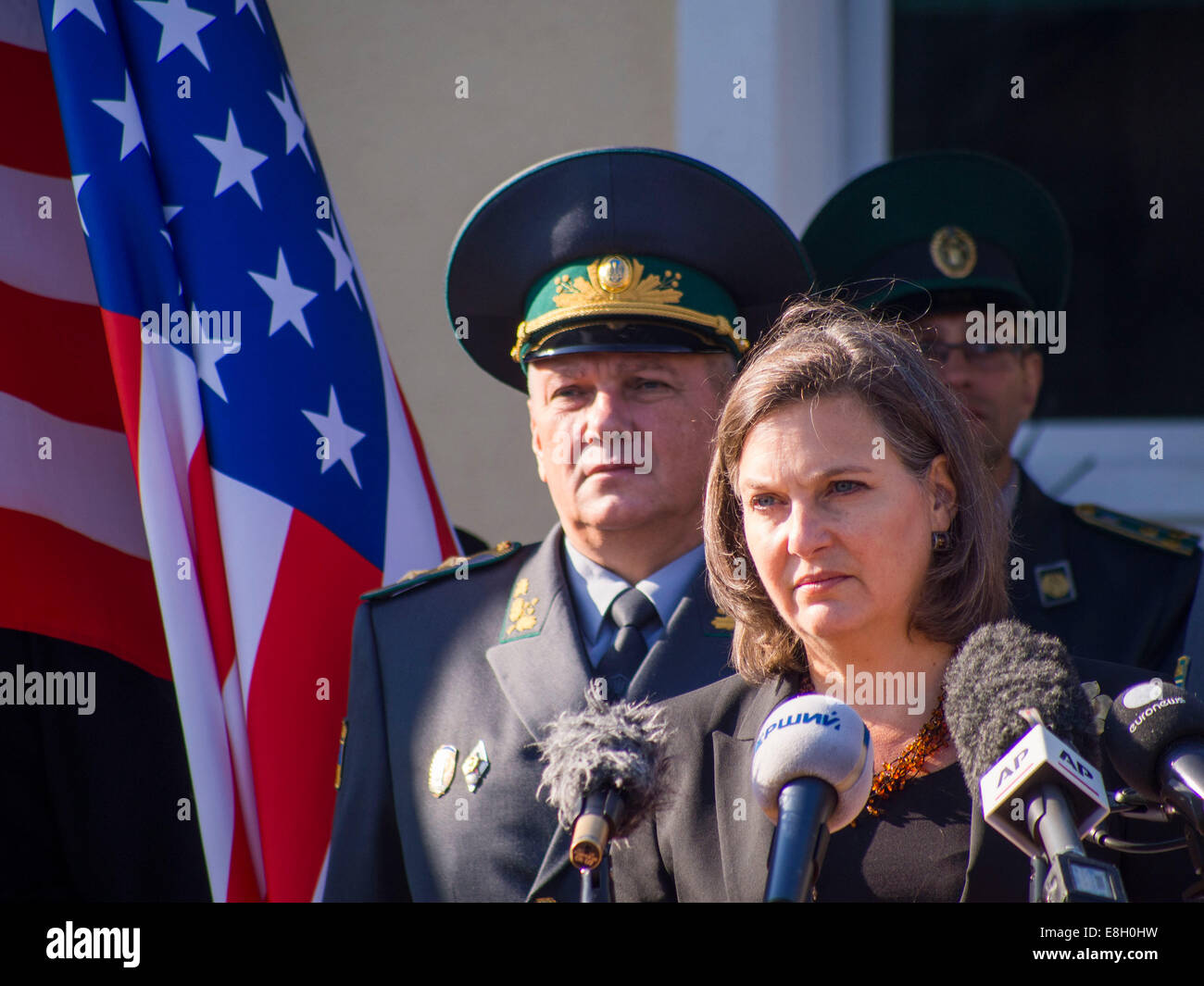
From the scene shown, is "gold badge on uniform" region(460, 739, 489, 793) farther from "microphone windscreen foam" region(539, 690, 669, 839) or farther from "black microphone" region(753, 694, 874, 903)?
"black microphone" region(753, 694, 874, 903)

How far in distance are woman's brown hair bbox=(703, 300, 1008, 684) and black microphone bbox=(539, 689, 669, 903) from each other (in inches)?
22.3

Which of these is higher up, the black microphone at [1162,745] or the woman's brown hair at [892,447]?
the woman's brown hair at [892,447]

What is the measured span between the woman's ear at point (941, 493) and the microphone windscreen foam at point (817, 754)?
0.63 meters

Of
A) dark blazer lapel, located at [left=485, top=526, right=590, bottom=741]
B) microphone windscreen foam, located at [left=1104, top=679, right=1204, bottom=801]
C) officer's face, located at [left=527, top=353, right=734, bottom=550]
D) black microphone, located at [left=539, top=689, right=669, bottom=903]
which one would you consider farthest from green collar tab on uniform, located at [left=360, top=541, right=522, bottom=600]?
microphone windscreen foam, located at [left=1104, top=679, right=1204, bottom=801]

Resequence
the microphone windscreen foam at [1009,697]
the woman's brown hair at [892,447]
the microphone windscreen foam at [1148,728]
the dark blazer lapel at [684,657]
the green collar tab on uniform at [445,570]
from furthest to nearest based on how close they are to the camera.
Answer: the green collar tab on uniform at [445,570] → the dark blazer lapel at [684,657] → the woman's brown hair at [892,447] → the microphone windscreen foam at [1009,697] → the microphone windscreen foam at [1148,728]

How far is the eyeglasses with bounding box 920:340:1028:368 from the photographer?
2.76 meters

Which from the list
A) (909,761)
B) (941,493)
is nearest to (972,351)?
(941,493)

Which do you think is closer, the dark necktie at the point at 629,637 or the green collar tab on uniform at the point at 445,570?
the dark necktie at the point at 629,637

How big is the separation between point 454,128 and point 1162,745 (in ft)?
10.4

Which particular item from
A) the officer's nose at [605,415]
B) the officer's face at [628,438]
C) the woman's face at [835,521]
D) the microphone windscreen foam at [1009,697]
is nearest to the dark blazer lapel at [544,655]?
the officer's face at [628,438]

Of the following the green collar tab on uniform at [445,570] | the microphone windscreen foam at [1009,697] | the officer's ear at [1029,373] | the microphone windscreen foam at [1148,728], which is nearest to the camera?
the microphone windscreen foam at [1148,728]

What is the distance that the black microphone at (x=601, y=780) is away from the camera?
4.56 feet

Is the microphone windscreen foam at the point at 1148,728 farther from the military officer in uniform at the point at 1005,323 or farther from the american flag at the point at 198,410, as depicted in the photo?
the american flag at the point at 198,410
